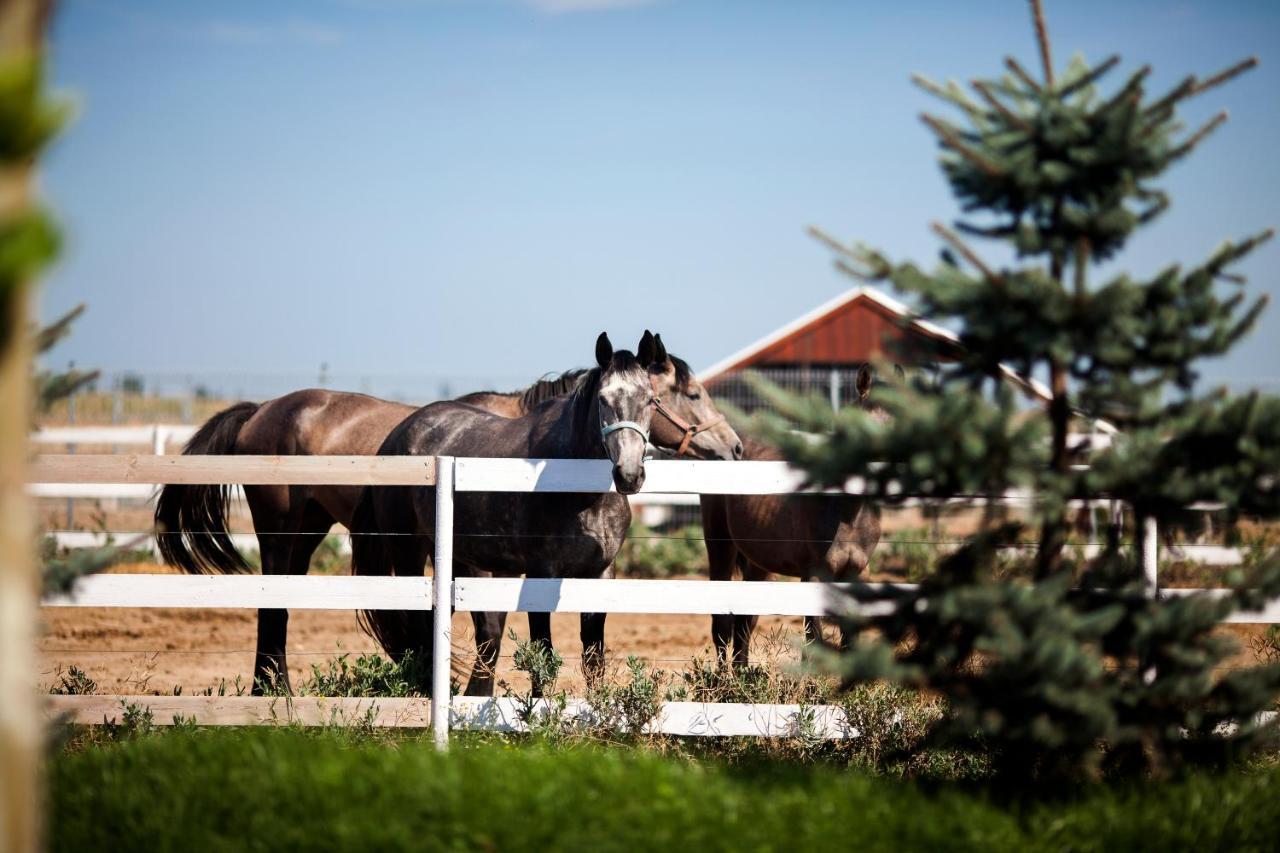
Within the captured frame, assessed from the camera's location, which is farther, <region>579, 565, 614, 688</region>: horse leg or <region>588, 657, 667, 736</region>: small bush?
<region>579, 565, 614, 688</region>: horse leg

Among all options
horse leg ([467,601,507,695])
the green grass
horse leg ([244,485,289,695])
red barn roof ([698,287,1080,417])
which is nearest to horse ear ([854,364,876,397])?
horse leg ([467,601,507,695])

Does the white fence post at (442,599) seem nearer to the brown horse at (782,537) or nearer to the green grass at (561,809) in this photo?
the green grass at (561,809)

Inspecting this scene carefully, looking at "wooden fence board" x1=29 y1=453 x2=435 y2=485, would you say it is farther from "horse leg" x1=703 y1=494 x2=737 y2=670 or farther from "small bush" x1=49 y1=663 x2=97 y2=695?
"horse leg" x1=703 y1=494 x2=737 y2=670

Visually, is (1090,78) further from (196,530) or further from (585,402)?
(196,530)

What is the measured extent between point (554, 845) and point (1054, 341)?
2395mm

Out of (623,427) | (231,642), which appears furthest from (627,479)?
(231,642)

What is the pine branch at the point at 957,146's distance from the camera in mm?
3805

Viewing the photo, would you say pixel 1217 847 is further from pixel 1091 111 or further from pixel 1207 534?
pixel 1091 111

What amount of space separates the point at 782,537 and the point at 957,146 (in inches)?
152

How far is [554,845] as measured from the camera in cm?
341

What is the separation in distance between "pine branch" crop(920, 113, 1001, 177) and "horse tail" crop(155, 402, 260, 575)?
18.8ft

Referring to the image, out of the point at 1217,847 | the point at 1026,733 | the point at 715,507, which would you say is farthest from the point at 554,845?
the point at 715,507

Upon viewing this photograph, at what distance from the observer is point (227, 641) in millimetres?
9859

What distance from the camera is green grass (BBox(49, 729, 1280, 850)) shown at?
3.50 meters
